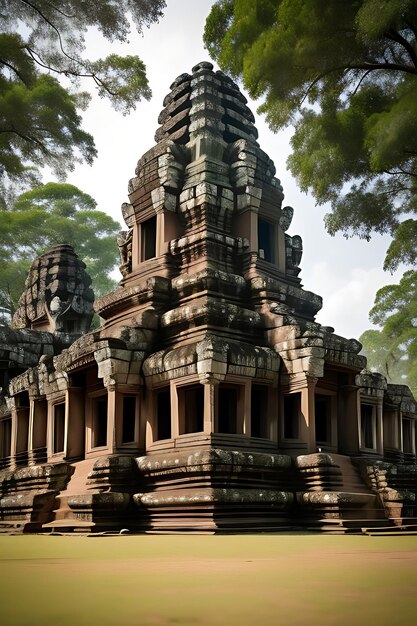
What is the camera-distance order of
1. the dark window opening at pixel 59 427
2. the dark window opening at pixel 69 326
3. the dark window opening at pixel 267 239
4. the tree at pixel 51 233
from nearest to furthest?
→ the dark window opening at pixel 59 427, the dark window opening at pixel 267 239, the dark window opening at pixel 69 326, the tree at pixel 51 233

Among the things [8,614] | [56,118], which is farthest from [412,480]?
[8,614]

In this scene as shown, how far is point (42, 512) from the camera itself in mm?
13961

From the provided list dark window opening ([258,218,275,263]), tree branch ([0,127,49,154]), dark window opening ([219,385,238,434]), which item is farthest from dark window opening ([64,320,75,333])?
tree branch ([0,127,49,154])

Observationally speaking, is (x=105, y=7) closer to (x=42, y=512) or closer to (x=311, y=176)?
(x=311, y=176)

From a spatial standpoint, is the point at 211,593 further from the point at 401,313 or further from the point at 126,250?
the point at 401,313

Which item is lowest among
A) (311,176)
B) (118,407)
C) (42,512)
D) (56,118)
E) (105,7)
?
(42,512)

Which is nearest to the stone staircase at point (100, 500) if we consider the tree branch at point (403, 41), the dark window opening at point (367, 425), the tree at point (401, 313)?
the dark window opening at point (367, 425)

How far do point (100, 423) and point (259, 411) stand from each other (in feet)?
13.3

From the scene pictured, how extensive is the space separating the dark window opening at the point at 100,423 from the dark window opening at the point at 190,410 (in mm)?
2515

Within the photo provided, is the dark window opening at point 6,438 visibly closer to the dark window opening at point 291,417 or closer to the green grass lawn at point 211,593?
the dark window opening at point 291,417

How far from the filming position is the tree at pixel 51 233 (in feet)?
124

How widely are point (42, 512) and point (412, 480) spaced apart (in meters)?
7.42

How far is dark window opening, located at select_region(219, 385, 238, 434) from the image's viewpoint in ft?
47.7

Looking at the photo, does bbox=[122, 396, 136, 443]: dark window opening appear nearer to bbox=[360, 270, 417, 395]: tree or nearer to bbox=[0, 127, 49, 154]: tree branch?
bbox=[0, 127, 49, 154]: tree branch
